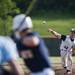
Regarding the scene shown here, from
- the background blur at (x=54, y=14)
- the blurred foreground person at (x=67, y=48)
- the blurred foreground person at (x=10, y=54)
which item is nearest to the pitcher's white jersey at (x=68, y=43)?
the blurred foreground person at (x=67, y=48)

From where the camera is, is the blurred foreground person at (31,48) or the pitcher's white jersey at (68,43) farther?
the pitcher's white jersey at (68,43)

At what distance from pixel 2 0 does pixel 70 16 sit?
37531 millimetres

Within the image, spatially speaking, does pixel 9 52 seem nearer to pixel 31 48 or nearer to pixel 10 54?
pixel 10 54

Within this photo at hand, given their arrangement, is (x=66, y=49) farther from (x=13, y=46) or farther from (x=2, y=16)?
(x=13, y=46)

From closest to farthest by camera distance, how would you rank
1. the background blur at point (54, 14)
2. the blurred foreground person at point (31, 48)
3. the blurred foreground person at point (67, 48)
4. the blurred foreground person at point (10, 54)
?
1. the blurred foreground person at point (10, 54)
2. the blurred foreground person at point (31, 48)
3. the blurred foreground person at point (67, 48)
4. the background blur at point (54, 14)

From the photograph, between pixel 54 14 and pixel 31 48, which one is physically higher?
pixel 31 48

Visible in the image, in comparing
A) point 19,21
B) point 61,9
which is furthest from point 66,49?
point 61,9

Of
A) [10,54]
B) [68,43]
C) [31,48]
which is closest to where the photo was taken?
[10,54]

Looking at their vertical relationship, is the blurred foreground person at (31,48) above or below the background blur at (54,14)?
above

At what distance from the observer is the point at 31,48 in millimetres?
5680

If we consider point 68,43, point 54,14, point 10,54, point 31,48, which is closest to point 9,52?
point 10,54

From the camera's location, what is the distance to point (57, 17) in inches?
2281

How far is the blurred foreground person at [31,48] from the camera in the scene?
5.68 metres

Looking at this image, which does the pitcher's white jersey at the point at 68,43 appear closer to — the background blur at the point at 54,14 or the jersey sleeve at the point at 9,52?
the jersey sleeve at the point at 9,52
